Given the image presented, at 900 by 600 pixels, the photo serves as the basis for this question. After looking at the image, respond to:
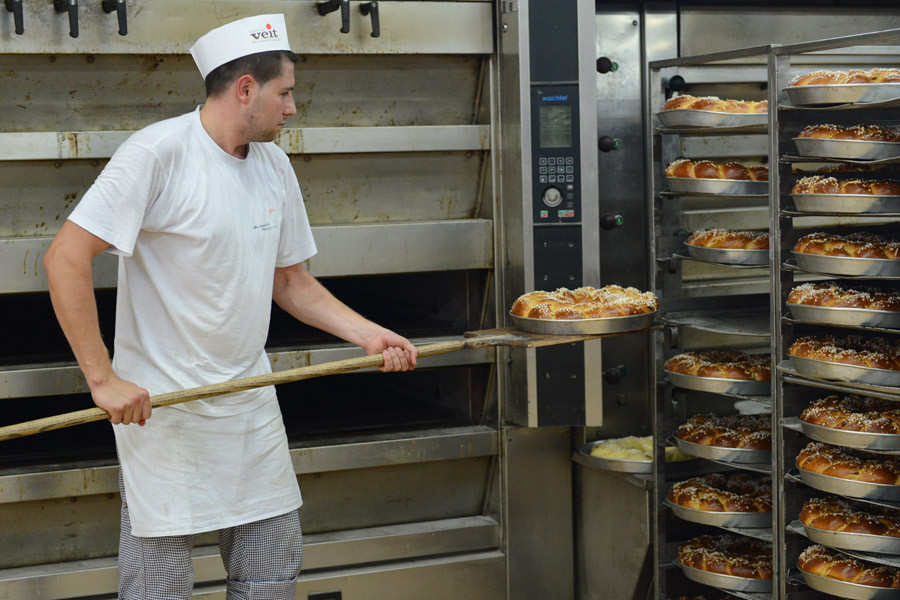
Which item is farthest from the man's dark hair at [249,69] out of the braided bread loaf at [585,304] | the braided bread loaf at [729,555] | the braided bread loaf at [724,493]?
A: the braided bread loaf at [729,555]

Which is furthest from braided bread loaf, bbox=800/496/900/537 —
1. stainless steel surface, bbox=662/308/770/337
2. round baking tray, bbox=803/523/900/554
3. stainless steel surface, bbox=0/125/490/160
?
stainless steel surface, bbox=0/125/490/160

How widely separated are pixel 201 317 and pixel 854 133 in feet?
4.98

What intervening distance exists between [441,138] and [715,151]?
3.10ft

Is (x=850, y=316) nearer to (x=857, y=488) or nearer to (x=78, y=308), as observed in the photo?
(x=857, y=488)

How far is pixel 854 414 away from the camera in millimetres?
2498

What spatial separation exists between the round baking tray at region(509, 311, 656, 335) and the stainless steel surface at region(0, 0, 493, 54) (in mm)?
884

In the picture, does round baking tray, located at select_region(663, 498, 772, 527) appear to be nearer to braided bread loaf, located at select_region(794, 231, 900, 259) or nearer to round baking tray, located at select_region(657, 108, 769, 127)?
braided bread loaf, located at select_region(794, 231, 900, 259)

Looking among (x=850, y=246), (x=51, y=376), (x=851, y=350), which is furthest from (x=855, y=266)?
(x=51, y=376)

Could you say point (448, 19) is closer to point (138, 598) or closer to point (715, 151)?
point (715, 151)

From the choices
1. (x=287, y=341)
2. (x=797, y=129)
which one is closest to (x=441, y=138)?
(x=287, y=341)

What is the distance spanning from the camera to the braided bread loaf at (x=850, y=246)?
8.11ft

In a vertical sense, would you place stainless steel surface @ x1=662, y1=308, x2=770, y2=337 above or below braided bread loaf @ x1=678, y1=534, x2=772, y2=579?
above

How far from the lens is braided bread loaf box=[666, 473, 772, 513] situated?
287cm

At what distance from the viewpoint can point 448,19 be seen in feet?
10.1
